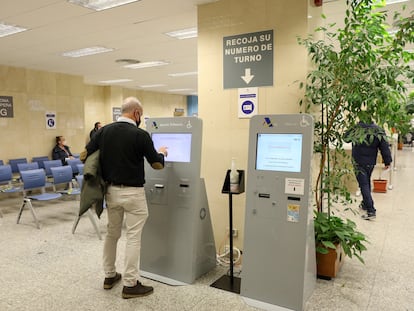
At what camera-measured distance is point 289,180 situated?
9.16ft

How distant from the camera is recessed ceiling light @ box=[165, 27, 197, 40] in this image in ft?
17.3

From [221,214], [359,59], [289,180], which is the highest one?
[359,59]

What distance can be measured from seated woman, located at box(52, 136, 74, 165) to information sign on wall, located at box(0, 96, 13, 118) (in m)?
1.25

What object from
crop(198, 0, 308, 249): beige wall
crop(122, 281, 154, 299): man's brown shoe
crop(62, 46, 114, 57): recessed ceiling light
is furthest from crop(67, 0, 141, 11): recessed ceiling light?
crop(122, 281, 154, 299): man's brown shoe

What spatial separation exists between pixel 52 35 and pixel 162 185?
3.60 metres

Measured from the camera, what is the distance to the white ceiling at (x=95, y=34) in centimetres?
420

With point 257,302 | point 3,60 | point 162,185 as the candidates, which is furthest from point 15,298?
point 3,60

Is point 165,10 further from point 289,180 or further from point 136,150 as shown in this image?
point 289,180

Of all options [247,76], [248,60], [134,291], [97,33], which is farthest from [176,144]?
[97,33]

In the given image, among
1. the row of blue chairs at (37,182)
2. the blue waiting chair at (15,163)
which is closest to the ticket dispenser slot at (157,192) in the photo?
the row of blue chairs at (37,182)

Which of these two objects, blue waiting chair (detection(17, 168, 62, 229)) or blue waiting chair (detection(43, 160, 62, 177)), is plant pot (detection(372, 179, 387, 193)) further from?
blue waiting chair (detection(43, 160, 62, 177))

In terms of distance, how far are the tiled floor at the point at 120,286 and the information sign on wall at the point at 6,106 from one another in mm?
3690

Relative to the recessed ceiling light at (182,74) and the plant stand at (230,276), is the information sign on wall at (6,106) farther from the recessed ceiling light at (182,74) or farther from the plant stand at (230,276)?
the plant stand at (230,276)

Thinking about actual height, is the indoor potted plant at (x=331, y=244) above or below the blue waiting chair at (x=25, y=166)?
below
